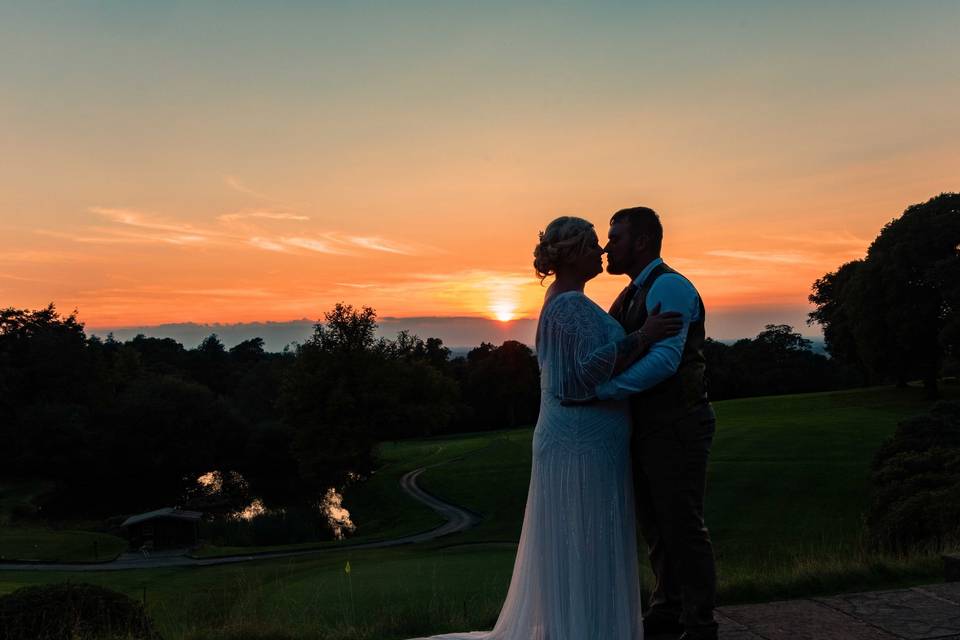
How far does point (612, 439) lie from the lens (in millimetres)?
4340

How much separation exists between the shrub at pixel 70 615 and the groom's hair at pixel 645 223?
4.65 metres

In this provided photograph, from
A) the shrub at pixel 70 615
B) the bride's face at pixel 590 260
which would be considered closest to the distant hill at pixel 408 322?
the shrub at pixel 70 615

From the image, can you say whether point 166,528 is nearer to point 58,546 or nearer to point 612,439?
point 58,546

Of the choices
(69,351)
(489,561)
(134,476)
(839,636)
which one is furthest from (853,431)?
(69,351)

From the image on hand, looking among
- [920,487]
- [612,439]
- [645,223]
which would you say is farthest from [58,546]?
[645,223]

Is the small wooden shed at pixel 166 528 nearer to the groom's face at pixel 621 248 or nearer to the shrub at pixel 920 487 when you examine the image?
the shrub at pixel 920 487

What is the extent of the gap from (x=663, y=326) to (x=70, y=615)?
17.8 ft

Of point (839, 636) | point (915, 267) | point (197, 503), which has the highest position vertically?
point (915, 267)

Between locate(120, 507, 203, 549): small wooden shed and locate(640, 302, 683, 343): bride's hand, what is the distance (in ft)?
111

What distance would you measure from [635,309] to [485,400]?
6845 cm

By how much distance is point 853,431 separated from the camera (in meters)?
34.1

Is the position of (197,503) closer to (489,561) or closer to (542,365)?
(489,561)

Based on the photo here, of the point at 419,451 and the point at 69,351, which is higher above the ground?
the point at 69,351

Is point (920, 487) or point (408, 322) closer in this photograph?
point (920, 487)
